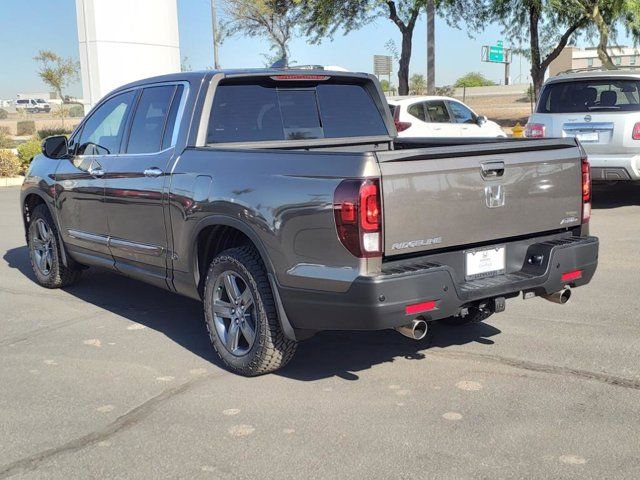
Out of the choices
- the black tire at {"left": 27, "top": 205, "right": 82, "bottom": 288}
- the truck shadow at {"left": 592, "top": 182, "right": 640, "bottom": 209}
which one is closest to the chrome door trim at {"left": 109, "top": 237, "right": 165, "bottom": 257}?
the black tire at {"left": 27, "top": 205, "right": 82, "bottom": 288}

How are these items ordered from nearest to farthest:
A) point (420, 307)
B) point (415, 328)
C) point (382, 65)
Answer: point (420, 307), point (415, 328), point (382, 65)

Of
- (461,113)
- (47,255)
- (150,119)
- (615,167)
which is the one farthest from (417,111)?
(150,119)

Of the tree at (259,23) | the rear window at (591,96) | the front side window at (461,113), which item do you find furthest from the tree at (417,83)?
the rear window at (591,96)

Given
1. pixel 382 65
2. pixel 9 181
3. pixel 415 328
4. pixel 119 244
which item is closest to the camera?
pixel 415 328

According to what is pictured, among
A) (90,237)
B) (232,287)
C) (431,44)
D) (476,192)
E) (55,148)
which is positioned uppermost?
(431,44)

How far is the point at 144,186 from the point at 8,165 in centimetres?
1520

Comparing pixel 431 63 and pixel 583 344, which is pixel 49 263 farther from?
pixel 431 63

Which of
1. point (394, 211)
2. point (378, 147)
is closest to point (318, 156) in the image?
point (394, 211)

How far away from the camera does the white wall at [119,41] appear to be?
23406mm

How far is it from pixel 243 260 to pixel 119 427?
119cm

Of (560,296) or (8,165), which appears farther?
(8,165)

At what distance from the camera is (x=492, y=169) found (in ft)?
14.6

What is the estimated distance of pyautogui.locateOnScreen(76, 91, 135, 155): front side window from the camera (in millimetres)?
6129

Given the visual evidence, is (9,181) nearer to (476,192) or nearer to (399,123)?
(399,123)
